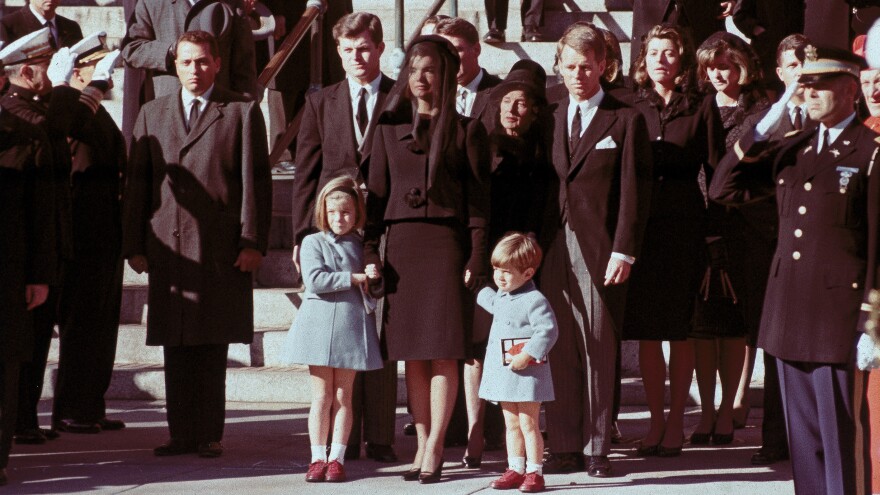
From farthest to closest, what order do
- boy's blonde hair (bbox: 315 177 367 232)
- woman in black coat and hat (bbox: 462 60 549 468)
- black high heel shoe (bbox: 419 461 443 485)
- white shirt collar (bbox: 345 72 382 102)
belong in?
→ white shirt collar (bbox: 345 72 382 102)
woman in black coat and hat (bbox: 462 60 549 468)
boy's blonde hair (bbox: 315 177 367 232)
black high heel shoe (bbox: 419 461 443 485)

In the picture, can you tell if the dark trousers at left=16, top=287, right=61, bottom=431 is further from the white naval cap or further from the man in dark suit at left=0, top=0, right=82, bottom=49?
the man in dark suit at left=0, top=0, right=82, bottom=49

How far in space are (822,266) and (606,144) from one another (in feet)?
5.51

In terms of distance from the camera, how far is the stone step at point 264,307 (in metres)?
10.4

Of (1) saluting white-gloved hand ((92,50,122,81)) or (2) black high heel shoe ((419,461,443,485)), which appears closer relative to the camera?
(2) black high heel shoe ((419,461,443,485))

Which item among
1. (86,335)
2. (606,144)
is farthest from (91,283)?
(606,144)

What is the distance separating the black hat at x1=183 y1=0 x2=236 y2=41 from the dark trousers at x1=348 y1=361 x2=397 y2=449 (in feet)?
9.04

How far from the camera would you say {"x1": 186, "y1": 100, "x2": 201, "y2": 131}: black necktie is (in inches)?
316

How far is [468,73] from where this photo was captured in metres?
8.18

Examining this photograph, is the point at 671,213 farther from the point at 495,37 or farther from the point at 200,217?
the point at 495,37

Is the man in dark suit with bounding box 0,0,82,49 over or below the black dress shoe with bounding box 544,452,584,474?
over

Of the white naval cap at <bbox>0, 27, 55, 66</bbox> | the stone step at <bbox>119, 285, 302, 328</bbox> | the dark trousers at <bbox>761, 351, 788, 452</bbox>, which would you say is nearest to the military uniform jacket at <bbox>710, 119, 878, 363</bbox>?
the dark trousers at <bbox>761, 351, 788, 452</bbox>

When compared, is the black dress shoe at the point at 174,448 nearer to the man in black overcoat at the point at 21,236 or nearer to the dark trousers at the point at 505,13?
the man in black overcoat at the point at 21,236

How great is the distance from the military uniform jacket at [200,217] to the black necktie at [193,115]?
1.2 inches

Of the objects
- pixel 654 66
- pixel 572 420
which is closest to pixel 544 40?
pixel 654 66
